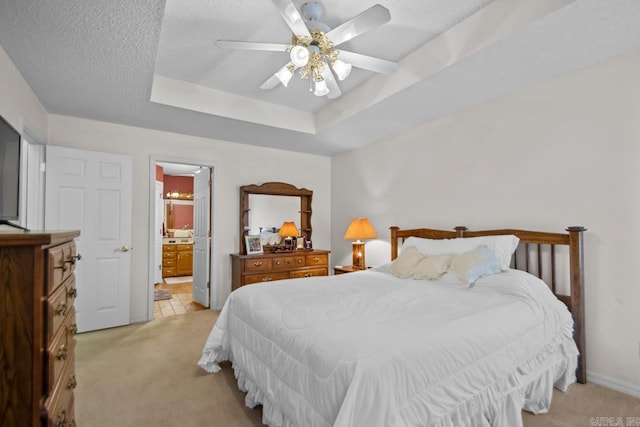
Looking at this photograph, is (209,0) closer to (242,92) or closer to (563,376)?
(242,92)

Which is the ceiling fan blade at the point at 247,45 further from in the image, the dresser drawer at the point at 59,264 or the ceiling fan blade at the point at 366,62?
the dresser drawer at the point at 59,264

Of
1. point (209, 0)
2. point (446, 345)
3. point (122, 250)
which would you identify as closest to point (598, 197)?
point (446, 345)

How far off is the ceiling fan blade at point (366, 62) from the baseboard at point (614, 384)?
9.11 feet

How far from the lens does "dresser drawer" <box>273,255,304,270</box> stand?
4.43m

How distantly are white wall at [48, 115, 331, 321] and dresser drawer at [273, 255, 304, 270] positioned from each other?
683mm

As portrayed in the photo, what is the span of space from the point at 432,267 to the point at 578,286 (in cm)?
105

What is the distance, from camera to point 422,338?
4.80ft

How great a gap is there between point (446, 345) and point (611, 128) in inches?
85.9

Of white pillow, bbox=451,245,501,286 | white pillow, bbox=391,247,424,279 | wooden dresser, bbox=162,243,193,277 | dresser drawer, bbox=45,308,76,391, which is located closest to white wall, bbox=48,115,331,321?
white pillow, bbox=391,247,424,279

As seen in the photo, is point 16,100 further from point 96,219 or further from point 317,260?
point 317,260

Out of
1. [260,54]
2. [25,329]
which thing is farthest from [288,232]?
[25,329]

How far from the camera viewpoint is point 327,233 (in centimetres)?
543

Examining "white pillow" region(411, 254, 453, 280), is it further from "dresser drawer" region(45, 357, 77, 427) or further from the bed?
"dresser drawer" region(45, 357, 77, 427)

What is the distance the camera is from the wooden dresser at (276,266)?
419cm
